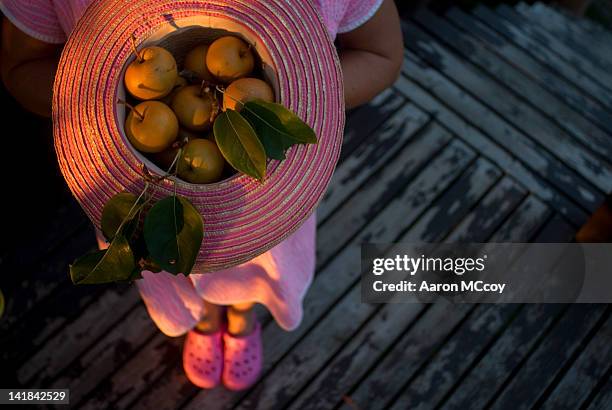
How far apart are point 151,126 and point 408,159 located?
5.59 ft

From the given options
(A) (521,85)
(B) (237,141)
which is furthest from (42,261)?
(A) (521,85)

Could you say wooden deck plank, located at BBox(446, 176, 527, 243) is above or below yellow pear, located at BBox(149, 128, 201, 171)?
below

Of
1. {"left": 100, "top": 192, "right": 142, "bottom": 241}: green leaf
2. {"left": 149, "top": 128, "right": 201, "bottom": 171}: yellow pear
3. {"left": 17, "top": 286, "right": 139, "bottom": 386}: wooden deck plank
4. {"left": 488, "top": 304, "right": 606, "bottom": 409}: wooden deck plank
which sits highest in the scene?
{"left": 149, "top": 128, "right": 201, "bottom": 171}: yellow pear

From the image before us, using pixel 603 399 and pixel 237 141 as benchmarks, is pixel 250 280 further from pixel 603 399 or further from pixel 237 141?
pixel 603 399

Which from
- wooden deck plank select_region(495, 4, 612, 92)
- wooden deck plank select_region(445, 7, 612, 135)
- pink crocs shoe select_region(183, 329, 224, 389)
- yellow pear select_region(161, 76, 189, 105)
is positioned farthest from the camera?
wooden deck plank select_region(495, 4, 612, 92)

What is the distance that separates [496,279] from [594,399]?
1.74ft

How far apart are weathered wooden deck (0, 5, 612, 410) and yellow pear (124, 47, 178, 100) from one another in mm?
1378

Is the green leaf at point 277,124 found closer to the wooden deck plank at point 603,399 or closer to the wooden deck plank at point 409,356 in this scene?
the wooden deck plank at point 409,356

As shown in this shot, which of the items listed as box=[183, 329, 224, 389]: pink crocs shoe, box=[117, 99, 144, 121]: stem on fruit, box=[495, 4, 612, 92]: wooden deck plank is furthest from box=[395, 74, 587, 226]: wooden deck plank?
box=[117, 99, 144, 121]: stem on fruit

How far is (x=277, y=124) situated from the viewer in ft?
2.42

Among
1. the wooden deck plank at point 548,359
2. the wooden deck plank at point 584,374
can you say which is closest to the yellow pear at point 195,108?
the wooden deck plank at point 548,359

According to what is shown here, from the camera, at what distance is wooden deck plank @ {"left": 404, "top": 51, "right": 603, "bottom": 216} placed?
233cm

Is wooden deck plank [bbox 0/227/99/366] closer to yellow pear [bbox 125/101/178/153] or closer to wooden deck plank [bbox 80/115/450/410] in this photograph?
wooden deck plank [bbox 80/115/450/410]

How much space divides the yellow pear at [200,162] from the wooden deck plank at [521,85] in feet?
7.02
